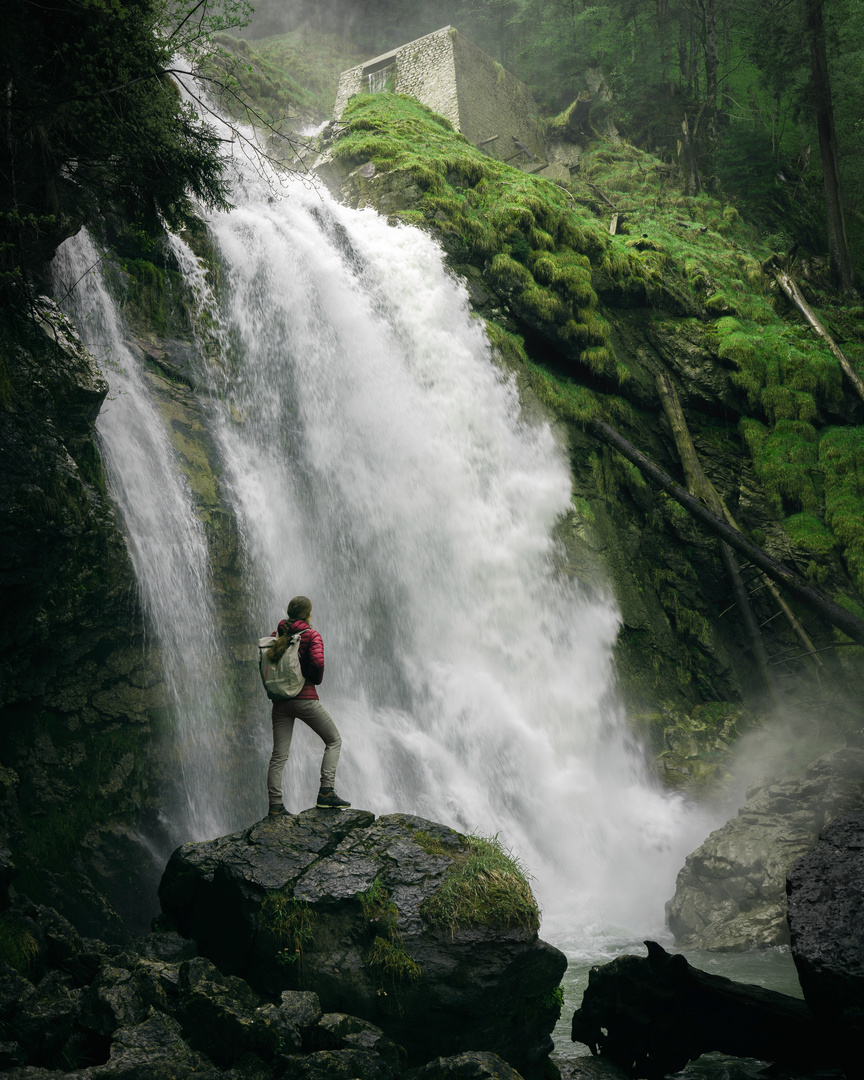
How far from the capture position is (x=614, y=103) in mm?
29891

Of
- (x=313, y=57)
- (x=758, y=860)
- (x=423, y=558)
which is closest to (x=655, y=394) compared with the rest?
(x=423, y=558)

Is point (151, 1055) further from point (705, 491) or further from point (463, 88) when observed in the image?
point (463, 88)

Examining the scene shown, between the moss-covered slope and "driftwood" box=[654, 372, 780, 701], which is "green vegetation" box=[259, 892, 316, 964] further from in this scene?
"driftwood" box=[654, 372, 780, 701]

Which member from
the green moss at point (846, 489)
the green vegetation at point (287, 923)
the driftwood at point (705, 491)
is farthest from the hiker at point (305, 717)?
the green moss at point (846, 489)

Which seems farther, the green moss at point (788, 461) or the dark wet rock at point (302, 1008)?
the green moss at point (788, 461)

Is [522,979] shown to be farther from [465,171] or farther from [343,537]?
[465,171]

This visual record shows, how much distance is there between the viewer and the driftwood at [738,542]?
12.8 m

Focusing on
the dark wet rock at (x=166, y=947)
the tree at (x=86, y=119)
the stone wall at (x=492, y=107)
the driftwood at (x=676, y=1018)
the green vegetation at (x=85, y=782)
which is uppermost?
the stone wall at (x=492, y=107)

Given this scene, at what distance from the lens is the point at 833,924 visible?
3.72 metres

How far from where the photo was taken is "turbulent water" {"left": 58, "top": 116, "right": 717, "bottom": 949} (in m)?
7.95

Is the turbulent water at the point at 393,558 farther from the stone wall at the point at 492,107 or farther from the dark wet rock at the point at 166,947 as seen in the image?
the stone wall at the point at 492,107


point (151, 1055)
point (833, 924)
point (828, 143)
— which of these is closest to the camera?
point (151, 1055)

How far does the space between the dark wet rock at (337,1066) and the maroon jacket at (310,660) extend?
2.26 m

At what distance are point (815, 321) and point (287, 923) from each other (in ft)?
62.2
